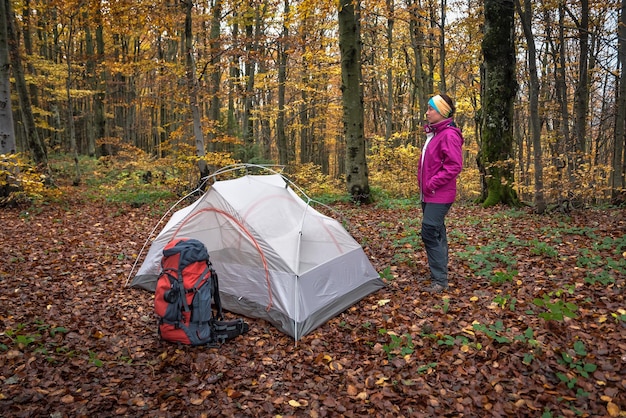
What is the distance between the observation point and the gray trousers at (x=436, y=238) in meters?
4.87

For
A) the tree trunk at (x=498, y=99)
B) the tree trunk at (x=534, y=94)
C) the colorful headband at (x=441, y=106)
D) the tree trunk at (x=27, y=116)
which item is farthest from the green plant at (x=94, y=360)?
the tree trunk at (x=27, y=116)

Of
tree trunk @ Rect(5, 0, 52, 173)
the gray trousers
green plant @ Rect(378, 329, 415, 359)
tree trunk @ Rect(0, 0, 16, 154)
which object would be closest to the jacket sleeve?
the gray trousers

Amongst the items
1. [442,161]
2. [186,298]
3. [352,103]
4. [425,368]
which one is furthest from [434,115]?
[352,103]

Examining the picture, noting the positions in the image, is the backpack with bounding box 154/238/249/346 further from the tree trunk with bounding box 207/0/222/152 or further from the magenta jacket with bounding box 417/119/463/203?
the tree trunk with bounding box 207/0/222/152

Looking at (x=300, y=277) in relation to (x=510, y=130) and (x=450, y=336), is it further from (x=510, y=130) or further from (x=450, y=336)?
(x=510, y=130)

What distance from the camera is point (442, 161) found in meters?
4.76

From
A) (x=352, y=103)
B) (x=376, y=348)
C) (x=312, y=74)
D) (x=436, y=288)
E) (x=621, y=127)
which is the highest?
(x=312, y=74)

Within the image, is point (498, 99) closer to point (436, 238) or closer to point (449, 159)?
point (449, 159)

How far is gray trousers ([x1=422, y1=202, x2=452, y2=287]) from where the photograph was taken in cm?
487

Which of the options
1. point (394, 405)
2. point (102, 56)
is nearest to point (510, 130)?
point (394, 405)

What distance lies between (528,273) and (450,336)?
1.94 m

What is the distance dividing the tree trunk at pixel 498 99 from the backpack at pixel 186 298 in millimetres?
7152

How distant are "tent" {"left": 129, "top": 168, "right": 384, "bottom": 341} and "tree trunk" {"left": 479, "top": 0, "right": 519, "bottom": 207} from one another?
533cm

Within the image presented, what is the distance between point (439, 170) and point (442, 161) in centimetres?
12
